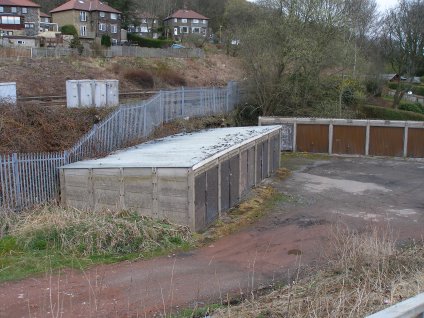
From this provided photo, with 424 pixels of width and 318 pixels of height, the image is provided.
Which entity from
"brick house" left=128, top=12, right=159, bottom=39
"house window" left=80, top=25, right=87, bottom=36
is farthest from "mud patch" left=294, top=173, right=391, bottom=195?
"brick house" left=128, top=12, right=159, bottom=39

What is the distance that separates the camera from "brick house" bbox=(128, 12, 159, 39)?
79.1m

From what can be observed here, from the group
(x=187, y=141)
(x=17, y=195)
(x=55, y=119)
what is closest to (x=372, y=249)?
(x=17, y=195)

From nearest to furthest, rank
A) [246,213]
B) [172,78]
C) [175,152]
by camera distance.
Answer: [246,213] < [175,152] < [172,78]

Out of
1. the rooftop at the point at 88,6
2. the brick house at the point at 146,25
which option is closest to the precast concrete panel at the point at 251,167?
the rooftop at the point at 88,6

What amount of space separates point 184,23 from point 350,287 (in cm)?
8091

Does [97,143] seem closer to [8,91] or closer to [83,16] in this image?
[8,91]

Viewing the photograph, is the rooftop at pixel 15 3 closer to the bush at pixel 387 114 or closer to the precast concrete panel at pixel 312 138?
the bush at pixel 387 114

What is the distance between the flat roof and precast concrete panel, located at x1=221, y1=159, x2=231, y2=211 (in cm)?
42

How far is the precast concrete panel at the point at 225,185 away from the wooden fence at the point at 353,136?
39.8 ft

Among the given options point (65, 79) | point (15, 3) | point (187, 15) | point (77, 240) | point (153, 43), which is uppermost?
point (187, 15)

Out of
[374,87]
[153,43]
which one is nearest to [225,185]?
[374,87]

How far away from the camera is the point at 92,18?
7025 centimetres

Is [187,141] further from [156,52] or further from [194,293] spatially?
[156,52]

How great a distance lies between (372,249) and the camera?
8.16 meters
